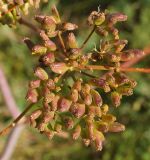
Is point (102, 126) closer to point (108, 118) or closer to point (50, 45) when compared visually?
point (108, 118)

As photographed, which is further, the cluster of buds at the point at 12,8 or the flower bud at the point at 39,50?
the cluster of buds at the point at 12,8

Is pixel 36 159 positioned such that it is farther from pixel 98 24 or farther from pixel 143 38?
pixel 98 24

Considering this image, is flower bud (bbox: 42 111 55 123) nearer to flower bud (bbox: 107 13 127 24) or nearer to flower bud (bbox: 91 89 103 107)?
flower bud (bbox: 91 89 103 107)

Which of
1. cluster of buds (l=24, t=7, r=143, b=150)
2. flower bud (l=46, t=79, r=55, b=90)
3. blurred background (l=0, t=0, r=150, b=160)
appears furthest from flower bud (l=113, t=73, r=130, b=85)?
blurred background (l=0, t=0, r=150, b=160)

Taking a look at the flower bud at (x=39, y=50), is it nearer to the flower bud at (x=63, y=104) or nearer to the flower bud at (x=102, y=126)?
the flower bud at (x=63, y=104)

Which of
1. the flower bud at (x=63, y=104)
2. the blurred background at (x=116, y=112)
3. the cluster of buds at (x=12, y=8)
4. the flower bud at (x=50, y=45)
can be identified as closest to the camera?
the flower bud at (x=63, y=104)

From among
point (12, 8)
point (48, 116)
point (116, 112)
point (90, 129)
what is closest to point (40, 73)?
point (48, 116)

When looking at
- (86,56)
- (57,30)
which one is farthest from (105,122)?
(57,30)

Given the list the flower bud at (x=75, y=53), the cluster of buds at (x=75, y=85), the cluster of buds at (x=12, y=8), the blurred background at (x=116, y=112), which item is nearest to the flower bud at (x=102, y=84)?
the cluster of buds at (x=75, y=85)
